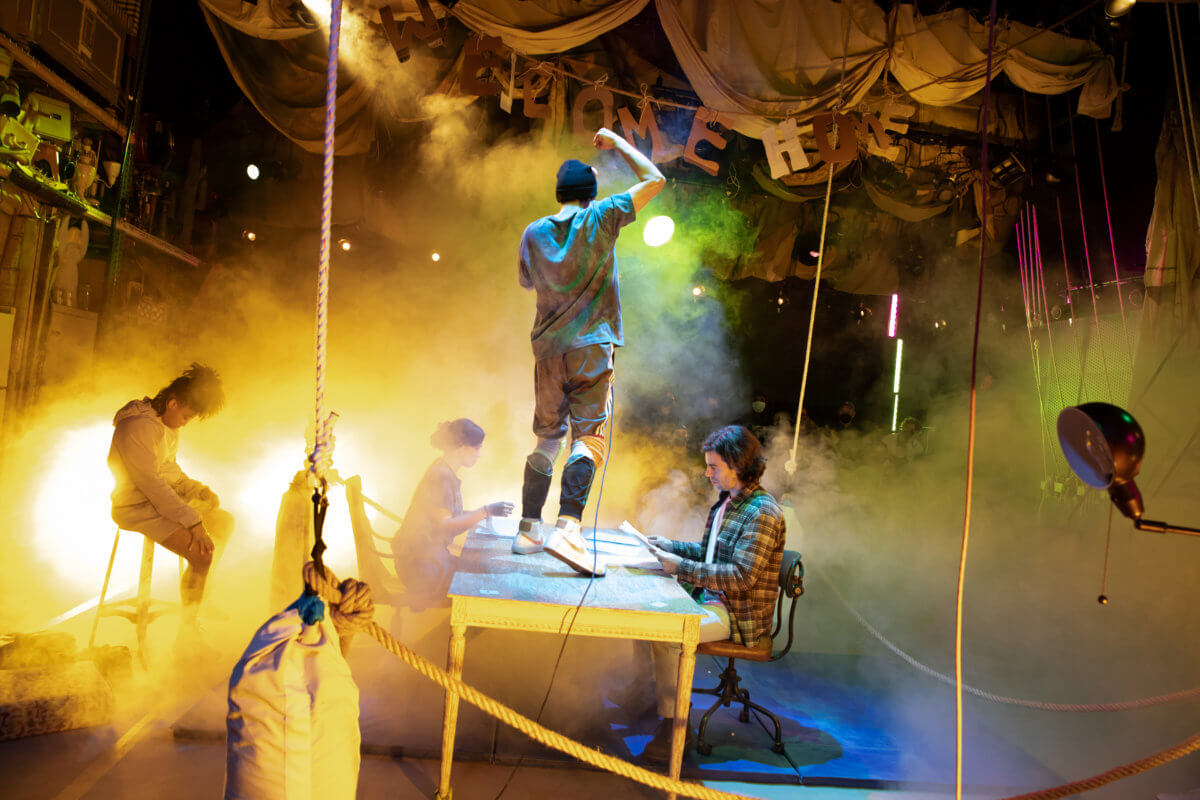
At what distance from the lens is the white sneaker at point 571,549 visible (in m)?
2.95

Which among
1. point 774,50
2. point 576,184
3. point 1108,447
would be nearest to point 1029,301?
point 774,50

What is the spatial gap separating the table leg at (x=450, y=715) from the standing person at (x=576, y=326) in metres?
0.58

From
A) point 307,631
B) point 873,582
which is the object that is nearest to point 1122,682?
point 873,582

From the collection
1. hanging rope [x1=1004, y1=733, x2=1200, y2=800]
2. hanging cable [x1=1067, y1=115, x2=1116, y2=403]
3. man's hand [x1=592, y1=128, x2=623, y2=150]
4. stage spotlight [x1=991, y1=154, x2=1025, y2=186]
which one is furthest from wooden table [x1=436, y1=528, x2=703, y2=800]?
stage spotlight [x1=991, y1=154, x2=1025, y2=186]

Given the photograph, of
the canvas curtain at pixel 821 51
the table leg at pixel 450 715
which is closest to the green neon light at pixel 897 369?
the canvas curtain at pixel 821 51

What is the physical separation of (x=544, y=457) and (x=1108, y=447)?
87.6 inches

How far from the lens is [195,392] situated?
4277mm

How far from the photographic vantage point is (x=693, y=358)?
860cm

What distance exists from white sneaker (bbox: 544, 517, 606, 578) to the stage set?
3 centimetres

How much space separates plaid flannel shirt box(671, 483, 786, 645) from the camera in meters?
3.32

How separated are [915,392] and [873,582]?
307 centimetres

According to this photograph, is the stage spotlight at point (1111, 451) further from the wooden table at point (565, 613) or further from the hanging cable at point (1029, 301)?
the hanging cable at point (1029, 301)

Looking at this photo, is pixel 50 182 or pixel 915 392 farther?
pixel 915 392

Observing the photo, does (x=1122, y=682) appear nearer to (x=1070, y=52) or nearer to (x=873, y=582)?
(x=873, y=582)
